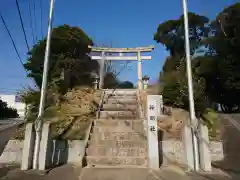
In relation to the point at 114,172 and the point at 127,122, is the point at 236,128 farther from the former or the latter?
the point at 114,172

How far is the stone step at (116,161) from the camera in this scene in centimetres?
702

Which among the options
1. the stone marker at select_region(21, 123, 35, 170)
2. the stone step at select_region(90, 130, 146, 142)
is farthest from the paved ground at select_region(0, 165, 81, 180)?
the stone step at select_region(90, 130, 146, 142)

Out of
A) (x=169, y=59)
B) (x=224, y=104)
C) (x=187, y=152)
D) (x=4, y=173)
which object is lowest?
(x=4, y=173)

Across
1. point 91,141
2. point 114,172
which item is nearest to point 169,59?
point 91,141

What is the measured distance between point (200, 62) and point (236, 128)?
7753 millimetres

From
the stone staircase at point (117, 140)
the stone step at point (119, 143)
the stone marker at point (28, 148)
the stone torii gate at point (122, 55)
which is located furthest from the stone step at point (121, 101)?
the stone marker at point (28, 148)

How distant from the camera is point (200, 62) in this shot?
16.8 meters

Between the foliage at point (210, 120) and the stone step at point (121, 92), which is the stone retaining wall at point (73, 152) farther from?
the stone step at point (121, 92)

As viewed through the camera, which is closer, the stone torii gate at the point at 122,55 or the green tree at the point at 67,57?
the green tree at the point at 67,57

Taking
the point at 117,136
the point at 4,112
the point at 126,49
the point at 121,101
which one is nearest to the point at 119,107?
the point at 121,101

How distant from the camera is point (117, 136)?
8.17 meters

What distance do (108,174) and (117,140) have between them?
199 cm

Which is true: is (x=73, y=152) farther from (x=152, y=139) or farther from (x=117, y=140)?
(x=152, y=139)

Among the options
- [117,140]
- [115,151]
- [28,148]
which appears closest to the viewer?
[28,148]
